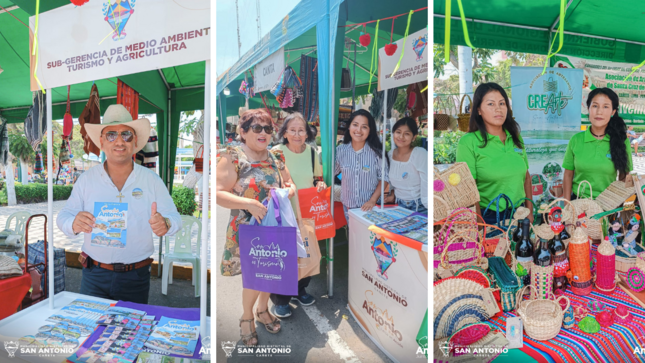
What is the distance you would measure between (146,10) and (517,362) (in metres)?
2.44

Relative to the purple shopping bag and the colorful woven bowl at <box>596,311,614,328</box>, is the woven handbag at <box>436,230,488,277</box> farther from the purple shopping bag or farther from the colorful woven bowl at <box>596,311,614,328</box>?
the purple shopping bag

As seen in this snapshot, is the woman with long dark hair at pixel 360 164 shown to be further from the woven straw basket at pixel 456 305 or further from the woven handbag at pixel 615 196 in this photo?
the woven handbag at pixel 615 196

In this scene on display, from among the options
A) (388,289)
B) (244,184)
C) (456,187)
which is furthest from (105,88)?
(456,187)

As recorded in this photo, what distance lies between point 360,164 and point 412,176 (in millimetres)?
367

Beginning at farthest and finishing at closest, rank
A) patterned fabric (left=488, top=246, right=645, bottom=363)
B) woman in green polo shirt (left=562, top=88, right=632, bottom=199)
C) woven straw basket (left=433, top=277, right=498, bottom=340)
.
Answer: woman in green polo shirt (left=562, top=88, right=632, bottom=199), woven straw basket (left=433, top=277, right=498, bottom=340), patterned fabric (left=488, top=246, right=645, bottom=363)

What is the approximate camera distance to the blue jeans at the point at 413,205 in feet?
7.43

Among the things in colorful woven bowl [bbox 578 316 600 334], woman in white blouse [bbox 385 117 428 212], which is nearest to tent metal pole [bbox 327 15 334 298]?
woman in white blouse [bbox 385 117 428 212]

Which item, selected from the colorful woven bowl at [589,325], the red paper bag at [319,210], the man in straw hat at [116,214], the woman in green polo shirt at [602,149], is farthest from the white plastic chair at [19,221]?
the woman in green polo shirt at [602,149]

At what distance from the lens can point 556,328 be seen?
1516 mm

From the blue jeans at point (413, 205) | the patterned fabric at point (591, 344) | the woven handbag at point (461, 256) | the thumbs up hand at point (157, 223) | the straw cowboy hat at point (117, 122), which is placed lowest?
the patterned fabric at point (591, 344)

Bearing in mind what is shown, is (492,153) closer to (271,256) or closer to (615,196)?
(615,196)

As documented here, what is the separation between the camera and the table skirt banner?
1.74 metres

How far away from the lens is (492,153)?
2381mm

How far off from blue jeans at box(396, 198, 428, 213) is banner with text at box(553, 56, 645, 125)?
84.2 inches
